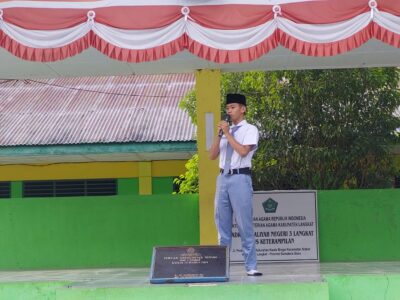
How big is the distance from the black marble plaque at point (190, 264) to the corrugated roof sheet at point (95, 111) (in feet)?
23.1

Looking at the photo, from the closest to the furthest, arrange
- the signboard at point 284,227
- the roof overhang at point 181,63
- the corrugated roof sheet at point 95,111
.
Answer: the roof overhang at point 181,63 < the signboard at point 284,227 < the corrugated roof sheet at point 95,111

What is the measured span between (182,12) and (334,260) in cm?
463

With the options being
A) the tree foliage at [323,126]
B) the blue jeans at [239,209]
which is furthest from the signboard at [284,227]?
the blue jeans at [239,209]

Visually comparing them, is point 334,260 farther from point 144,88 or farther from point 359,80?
point 144,88

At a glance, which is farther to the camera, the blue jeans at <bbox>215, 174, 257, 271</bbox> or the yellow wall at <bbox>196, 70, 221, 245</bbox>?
the yellow wall at <bbox>196, 70, 221, 245</bbox>

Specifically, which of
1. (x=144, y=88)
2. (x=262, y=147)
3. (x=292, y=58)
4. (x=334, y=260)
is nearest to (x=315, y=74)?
(x=262, y=147)

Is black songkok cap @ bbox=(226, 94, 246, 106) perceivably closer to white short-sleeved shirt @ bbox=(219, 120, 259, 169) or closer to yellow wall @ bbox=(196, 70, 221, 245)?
white short-sleeved shirt @ bbox=(219, 120, 259, 169)

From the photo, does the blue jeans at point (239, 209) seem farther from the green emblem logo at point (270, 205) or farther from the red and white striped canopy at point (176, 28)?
the green emblem logo at point (270, 205)

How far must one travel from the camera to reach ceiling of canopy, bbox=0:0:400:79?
6.59 m

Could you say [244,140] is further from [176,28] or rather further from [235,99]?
[176,28]

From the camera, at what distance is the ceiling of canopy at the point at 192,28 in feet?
21.6

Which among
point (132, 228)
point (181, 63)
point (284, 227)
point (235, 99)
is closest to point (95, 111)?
point (132, 228)

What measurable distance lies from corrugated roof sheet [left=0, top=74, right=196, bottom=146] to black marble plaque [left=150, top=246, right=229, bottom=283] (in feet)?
23.1

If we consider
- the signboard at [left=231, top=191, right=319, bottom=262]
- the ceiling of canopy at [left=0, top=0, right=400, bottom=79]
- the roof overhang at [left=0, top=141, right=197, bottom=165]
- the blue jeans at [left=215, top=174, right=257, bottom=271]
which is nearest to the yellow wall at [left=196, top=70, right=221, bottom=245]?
the signboard at [left=231, top=191, right=319, bottom=262]
